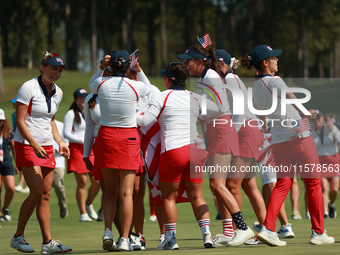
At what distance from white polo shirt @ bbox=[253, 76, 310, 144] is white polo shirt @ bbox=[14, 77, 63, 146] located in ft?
7.78

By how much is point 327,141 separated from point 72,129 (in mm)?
5445

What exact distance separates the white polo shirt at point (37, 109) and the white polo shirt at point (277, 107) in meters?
2.37

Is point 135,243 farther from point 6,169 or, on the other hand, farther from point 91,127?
point 6,169

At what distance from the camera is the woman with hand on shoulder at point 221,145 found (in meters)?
7.94

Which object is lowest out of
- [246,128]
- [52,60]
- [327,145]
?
[327,145]

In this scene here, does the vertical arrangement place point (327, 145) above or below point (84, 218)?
above

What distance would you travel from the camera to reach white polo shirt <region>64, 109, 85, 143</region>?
502 inches

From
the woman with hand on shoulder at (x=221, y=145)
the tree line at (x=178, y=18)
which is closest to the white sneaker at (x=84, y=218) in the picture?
the woman with hand on shoulder at (x=221, y=145)

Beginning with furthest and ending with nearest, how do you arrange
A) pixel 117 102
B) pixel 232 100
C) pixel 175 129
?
1. pixel 232 100
2. pixel 175 129
3. pixel 117 102

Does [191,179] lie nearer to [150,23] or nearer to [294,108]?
[294,108]

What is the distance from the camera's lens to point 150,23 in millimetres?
63594

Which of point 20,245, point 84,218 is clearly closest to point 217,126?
point 20,245

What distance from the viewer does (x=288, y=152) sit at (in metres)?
7.91

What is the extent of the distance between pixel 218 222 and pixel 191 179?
4.30 metres
